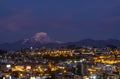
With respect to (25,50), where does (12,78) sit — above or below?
below

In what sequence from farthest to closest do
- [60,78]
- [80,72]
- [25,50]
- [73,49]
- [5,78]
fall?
[73,49] < [25,50] < [80,72] < [60,78] < [5,78]

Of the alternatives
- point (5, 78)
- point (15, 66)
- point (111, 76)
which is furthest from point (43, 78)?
point (15, 66)

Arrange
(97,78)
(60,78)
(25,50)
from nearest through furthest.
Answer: (60,78)
(97,78)
(25,50)

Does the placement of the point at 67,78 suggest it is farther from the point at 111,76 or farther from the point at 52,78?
the point at 111,76

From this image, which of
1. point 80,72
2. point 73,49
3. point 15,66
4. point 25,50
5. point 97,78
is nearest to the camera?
point 97,78

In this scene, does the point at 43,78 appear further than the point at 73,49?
No

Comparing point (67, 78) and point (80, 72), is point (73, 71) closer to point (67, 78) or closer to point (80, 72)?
point (80, 72)

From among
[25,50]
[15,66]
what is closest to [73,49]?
[25,50]

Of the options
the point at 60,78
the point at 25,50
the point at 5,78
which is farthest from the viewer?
the point at 25,50

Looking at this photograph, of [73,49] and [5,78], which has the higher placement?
[73,49]
